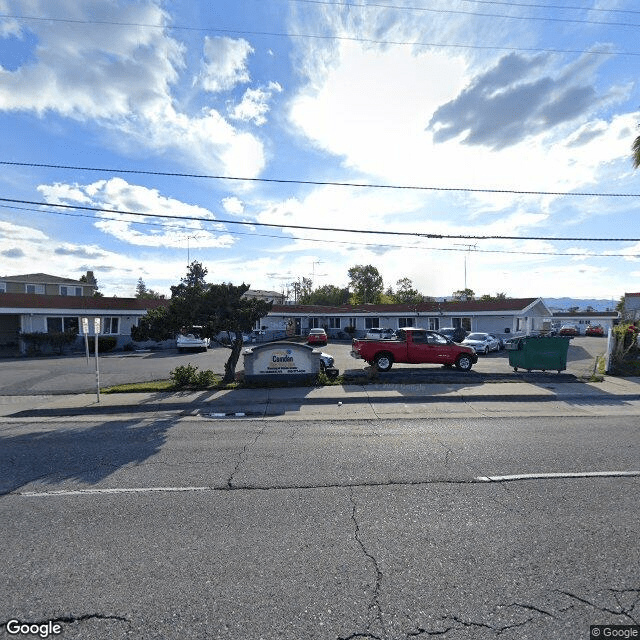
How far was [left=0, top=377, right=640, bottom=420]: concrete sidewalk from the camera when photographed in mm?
10039

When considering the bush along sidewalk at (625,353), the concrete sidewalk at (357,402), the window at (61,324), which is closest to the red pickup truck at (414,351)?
the concrete sidewalk at (357,402)

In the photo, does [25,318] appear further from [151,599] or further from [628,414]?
[628,414]

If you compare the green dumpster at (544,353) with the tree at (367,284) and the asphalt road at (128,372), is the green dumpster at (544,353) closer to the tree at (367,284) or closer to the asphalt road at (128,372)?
the asphalt road at (128,372)

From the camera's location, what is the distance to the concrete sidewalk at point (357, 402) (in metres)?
10.0

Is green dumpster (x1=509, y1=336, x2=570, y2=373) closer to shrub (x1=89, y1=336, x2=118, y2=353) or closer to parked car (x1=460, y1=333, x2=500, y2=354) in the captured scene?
parked car (x1=460, y1=333, x2=500, y2=354)

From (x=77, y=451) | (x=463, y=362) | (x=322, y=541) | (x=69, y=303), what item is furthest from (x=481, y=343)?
(x=69, y=303)

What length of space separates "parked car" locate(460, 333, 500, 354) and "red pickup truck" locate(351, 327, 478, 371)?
986 centimetres

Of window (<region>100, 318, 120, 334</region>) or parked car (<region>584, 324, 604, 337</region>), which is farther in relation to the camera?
parked car (<region>584, 324, 604, 337</region>)

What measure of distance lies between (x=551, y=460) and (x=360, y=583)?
425 centimetres

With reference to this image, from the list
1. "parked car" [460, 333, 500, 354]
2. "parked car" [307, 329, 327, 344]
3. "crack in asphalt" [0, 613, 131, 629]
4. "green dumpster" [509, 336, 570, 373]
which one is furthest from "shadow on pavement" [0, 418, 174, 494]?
"parked car" [307, 329, 327, 344]

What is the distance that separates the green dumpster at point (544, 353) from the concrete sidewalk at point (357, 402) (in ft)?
5.38

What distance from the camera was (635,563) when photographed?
3361 millimetres

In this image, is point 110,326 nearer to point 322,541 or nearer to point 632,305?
point 322,541

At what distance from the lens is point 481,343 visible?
26.2 m
